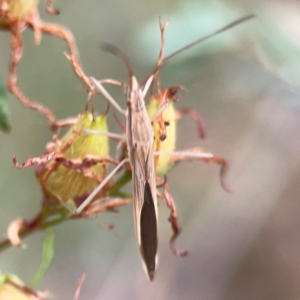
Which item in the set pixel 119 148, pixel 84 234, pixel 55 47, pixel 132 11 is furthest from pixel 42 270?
pixel 132 11

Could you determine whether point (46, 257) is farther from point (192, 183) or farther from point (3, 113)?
point (192, 183)

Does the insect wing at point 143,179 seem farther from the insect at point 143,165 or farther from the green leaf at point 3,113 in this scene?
the green leaf at point 3,113

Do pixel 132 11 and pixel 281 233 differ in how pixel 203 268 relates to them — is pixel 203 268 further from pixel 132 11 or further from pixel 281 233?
pixel 132 11

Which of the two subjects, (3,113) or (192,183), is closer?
(3,113)

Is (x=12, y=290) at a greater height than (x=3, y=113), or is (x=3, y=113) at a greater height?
(x=3, y=113)

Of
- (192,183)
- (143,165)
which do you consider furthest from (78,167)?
(192,183)
